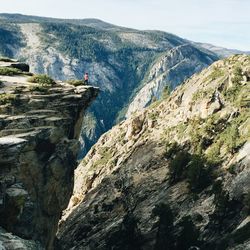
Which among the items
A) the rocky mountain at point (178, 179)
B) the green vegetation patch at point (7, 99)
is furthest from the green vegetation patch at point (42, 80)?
the rocky mountain at point (178, 179)

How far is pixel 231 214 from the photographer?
85062 millimetres

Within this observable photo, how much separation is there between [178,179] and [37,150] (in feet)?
126

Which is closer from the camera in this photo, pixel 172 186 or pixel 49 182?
pixel 49 182

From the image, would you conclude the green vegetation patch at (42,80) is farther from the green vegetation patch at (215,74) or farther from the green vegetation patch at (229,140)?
the green vegetation patch at (215,74)

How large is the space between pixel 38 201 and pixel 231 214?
31524 mm

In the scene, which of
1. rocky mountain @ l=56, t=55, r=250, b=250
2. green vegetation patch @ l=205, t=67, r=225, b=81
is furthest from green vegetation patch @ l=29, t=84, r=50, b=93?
green vegetation patch @ l=205, t=67, r=225, b=81

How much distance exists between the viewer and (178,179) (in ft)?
332

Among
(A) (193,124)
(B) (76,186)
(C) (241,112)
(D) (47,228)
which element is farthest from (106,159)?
(D) (47,228)

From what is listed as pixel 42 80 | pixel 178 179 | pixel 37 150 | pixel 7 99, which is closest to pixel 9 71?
pixel 42 80

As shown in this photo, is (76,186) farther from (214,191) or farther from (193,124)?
(214,191)

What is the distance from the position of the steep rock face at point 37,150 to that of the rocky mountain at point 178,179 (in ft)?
62.8

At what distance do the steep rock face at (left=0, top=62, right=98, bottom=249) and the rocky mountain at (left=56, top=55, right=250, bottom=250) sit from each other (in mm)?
19131

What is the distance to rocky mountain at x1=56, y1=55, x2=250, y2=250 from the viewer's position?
86000mm

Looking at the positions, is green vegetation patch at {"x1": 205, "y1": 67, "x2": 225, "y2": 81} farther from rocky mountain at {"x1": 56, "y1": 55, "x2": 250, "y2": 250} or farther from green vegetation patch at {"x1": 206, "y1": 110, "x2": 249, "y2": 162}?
green vegetation patch at {"x1": 206, "y1": 110, "x2": 249, "y2": 162}
